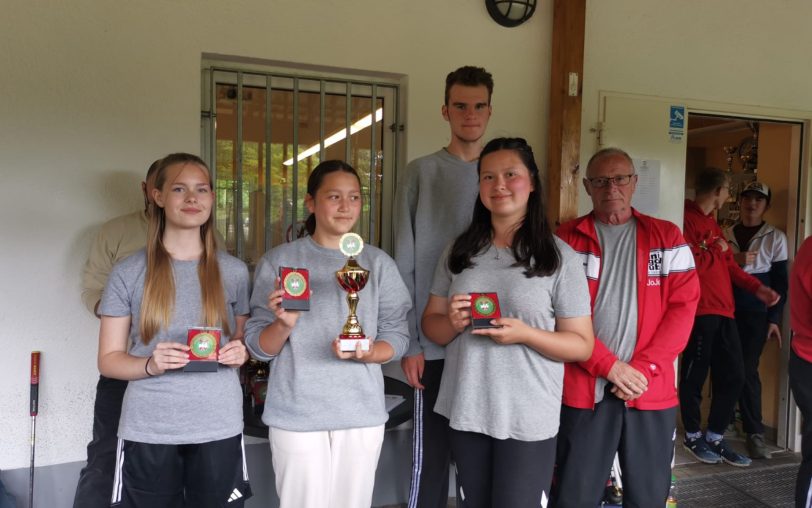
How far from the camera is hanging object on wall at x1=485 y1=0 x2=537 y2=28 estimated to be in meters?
3.46

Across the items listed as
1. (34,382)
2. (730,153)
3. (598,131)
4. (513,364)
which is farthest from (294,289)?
(730,153)

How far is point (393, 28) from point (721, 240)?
Result: 2626mm

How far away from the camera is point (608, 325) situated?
225 cm

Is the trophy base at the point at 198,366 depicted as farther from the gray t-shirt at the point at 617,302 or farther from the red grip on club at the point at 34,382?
the red grip on club at the point at 34,382

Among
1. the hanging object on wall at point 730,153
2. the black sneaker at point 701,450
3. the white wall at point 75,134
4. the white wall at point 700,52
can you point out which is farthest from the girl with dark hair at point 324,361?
the hanging object on wall at point 730,153

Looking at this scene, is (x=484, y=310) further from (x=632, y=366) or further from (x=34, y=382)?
(x=34, y=382)

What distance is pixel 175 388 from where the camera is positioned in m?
1.86

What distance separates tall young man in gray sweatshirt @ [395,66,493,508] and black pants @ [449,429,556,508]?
1.34ft

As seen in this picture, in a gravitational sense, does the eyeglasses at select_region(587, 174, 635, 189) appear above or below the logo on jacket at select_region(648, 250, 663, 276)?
above

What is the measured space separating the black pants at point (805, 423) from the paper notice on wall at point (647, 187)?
1418mm

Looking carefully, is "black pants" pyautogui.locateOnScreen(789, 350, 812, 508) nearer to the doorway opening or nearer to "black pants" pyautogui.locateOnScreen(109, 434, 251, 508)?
the doorway opening

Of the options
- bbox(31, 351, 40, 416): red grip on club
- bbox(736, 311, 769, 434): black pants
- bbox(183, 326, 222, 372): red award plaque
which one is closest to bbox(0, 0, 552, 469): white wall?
bbox(31, 351, 40, 416): red grip on club

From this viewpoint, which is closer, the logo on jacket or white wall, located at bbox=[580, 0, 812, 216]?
the logo on jacket

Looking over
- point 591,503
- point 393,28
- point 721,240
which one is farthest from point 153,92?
point 721,240
